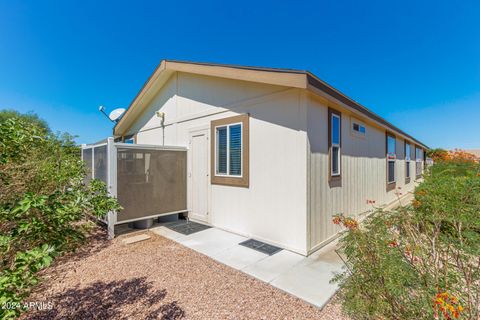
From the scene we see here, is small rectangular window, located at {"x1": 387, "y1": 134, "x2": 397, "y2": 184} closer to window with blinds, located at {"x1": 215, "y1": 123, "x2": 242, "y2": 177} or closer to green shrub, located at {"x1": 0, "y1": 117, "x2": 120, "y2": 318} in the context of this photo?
window with blinds, located at {"x1": 215, "y1": 123, "x2": 242, "y2": 177}

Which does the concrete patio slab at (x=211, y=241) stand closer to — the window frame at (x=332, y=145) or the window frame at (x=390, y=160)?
the window frame at (x=332, y=145)

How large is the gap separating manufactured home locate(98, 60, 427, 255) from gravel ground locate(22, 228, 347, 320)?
4.90 ft

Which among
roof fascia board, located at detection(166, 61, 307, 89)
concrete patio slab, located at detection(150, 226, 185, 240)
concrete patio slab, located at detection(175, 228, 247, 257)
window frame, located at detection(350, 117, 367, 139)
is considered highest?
roof fascia board, located at detection(166, 61, 307, 89)

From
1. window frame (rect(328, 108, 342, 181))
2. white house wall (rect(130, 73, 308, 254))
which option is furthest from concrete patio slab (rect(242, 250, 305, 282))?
window frame (rect(328, 108, 342, 181))

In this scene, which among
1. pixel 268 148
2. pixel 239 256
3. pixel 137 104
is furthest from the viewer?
pixel 137 104

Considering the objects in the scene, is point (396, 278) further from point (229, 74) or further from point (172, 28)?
point (172, 28)

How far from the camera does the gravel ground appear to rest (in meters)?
2.33

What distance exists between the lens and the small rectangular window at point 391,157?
8734 mm

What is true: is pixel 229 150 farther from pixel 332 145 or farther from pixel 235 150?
pixel 332 145

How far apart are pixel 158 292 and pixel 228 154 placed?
10.3 feet

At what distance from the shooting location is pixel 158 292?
2.72m

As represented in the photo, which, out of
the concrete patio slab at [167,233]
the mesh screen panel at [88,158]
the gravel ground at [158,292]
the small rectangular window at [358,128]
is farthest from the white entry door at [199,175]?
the small rectangular window at [358,128]

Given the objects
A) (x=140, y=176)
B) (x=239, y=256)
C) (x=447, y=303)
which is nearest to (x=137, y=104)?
(x=140, y=176)

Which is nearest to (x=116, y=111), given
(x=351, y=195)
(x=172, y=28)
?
(x=172, y=28)
